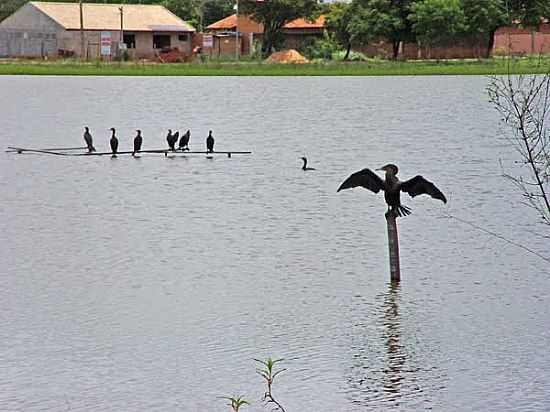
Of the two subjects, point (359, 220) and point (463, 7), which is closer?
point (359, 220)

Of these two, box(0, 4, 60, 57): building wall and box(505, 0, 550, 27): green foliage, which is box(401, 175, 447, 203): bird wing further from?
box(0, 4, 60, 57): building wall

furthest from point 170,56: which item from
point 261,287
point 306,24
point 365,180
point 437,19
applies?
point 365,180

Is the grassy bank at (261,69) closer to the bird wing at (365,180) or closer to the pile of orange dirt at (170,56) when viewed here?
the pile of orange dirt at (170,56)

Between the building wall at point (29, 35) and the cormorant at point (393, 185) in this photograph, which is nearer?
the cormorant at point (393, 185)

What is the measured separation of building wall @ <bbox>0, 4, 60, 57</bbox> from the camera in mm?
80125

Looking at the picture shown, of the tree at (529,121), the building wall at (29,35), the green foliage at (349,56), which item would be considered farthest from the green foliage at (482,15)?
the tree at (529,121)

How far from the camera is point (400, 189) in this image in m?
13.6

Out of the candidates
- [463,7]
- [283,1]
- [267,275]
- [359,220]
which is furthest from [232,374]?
[283,1]

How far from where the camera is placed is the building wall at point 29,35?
8012 cm

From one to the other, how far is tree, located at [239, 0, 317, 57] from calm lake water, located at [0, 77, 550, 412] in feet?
158

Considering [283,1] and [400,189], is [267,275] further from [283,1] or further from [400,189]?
[283,1]

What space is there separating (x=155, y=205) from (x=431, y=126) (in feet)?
64.8

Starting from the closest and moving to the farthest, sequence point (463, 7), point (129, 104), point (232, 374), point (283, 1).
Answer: point (232, 374)
point (129, 104)
point (463, 7)
point (283, 1)

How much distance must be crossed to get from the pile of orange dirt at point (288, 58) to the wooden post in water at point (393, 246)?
5809 cm
